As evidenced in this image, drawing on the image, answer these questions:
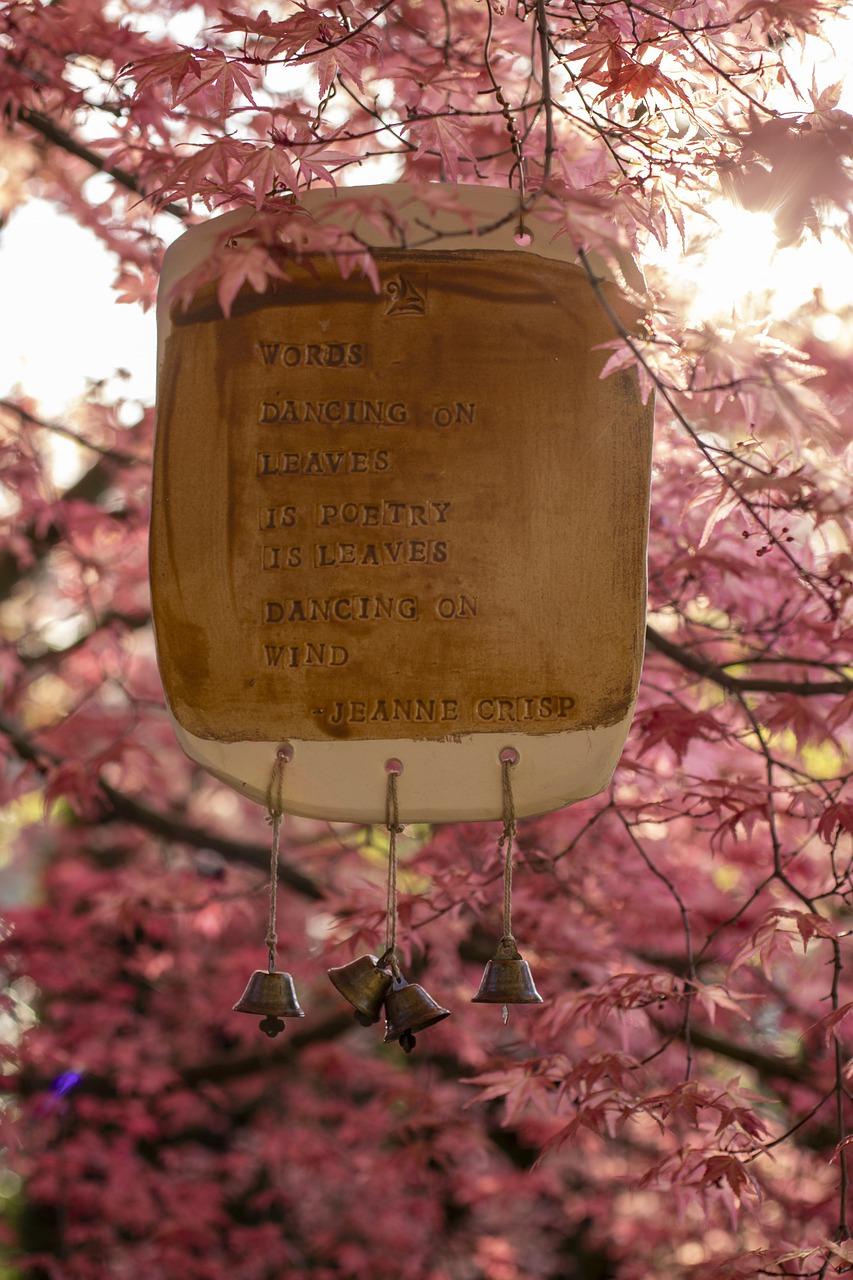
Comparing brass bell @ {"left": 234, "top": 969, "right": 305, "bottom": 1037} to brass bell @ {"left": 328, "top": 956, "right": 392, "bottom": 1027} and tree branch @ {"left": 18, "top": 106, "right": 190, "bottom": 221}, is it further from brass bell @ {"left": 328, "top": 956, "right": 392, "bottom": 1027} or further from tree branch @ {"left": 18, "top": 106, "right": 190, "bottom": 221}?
tree branch @ {"left": 18, "top": 106, "right": 190, "bottom": 221}

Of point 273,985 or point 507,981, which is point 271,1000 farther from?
point 507,981

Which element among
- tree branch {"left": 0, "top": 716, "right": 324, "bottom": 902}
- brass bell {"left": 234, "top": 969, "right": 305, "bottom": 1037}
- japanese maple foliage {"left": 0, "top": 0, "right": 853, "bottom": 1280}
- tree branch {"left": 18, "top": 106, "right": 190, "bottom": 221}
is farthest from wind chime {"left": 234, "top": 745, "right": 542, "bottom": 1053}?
tree branch {"left": 0, "top": 716, "right": 324, "bottom": 902}

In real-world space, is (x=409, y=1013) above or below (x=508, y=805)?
below

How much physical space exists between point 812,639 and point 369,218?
6.06ft

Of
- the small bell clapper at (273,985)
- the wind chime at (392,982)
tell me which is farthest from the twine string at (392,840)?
the small bell clapper at (273,985)

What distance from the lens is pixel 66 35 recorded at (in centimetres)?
333

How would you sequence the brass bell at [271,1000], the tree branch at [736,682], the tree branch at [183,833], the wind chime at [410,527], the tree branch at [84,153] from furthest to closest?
the tree branch at [183,833] → the tree branch at [84,153] → the tree branch at [736,682] → the brass bell at [271,1000] → the wind chime at [410,527]

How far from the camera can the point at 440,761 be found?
204 centimetres

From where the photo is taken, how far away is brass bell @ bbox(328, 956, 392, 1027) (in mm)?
2158

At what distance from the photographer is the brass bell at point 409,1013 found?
2.09 m

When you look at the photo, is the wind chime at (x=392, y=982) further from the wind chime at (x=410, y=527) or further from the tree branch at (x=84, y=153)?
the tree branch at (x=84, y=153)

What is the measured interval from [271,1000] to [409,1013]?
26 cm

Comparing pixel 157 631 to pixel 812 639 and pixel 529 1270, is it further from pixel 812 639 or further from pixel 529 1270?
pixel 529 1270

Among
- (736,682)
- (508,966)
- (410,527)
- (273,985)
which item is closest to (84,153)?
(410,527)
